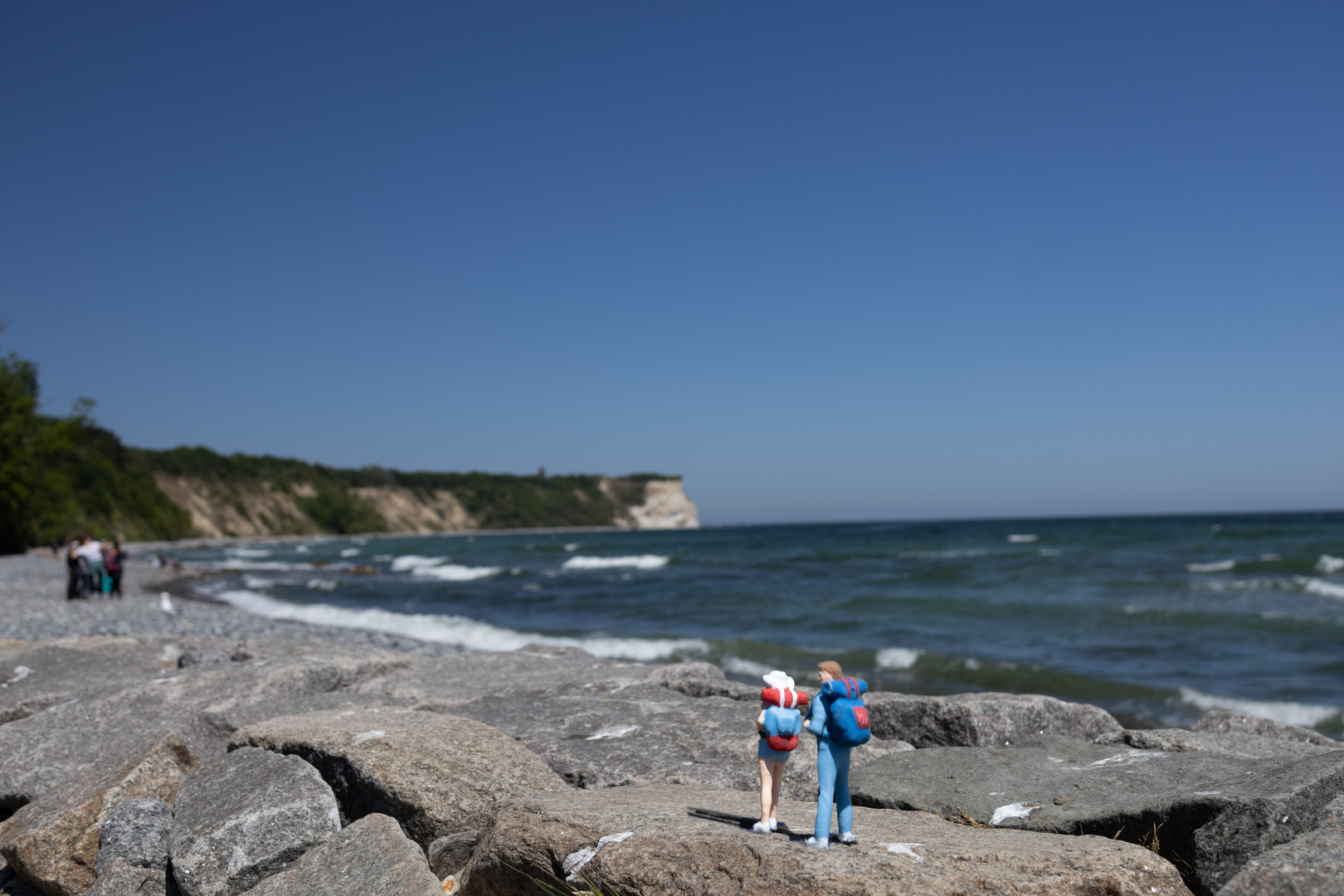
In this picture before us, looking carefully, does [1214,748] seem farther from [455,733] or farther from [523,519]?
[523,519]

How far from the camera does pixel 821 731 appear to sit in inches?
127

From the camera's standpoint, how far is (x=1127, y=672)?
1213 centimetres

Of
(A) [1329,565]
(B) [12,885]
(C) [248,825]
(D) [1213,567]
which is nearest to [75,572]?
(B) [12,885]

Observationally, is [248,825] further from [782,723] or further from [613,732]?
[782,723]

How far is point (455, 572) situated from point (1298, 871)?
38418mm

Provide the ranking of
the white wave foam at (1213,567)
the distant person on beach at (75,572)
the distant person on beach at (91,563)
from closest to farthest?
the distant person on beach at (75,572), the distant person on beach at (91,563), the white wave foam at (1213,567)

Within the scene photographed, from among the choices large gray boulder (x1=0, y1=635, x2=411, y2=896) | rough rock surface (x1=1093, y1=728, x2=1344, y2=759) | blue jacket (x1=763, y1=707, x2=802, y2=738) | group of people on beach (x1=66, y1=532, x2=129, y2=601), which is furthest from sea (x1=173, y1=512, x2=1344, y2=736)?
blue jacket (x1=763, y1=707, x2=802, y2=738)

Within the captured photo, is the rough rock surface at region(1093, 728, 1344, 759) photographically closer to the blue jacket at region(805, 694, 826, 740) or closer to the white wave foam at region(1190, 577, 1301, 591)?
the blue jacket at region(805, 694, 826, 740)

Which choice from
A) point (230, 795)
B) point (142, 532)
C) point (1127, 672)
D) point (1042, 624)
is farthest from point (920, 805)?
point (142, 532)

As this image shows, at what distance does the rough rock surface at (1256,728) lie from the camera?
623cm

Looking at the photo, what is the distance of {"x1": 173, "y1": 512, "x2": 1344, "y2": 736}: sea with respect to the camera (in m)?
11.8

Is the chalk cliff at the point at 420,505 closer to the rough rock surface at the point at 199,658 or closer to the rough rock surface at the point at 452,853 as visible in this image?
the rough rock surface at the point at 199,658

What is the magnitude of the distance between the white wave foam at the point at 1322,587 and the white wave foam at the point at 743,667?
1703 centimetres

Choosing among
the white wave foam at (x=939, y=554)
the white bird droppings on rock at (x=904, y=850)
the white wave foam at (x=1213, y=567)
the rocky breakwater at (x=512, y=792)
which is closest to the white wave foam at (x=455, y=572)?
the white wave foam at (x=939, y=554)
